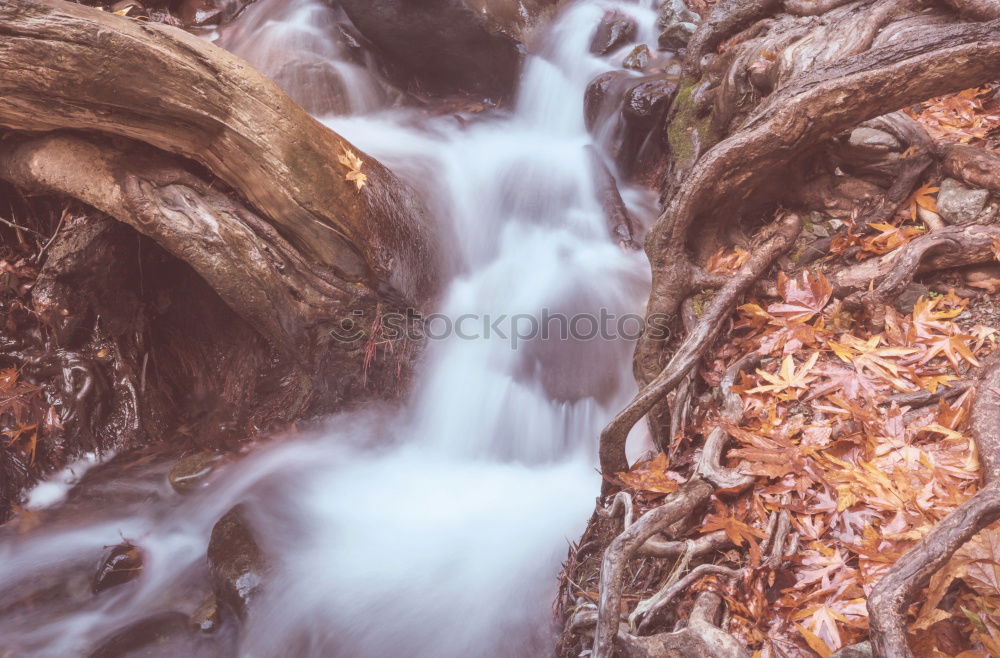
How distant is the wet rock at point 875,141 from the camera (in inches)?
118

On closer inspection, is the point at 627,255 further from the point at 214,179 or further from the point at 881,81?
the point at 214,179

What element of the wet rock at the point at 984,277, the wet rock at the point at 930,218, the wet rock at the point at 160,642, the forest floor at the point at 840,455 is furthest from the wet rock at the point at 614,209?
the wet rock at the point at 160,642

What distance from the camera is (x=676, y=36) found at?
24.4 ft

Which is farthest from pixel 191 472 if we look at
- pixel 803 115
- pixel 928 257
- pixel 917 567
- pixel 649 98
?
pixel 649 98

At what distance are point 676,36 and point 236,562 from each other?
8.51 metres

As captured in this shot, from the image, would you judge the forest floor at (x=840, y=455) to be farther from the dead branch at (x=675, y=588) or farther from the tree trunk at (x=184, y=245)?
the tree trunk at (x=184, y=245)

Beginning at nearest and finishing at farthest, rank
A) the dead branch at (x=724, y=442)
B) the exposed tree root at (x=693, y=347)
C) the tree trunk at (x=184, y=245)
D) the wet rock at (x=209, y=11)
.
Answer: the dead branch at (x=724, y=442) → the exposed tree root at (x=693, y=347) → the tree trunk at (x=184, y=245) → the wet rock at (x=209, y=11)

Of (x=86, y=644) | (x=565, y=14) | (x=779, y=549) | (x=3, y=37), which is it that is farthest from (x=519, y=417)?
(x=565, y=14)

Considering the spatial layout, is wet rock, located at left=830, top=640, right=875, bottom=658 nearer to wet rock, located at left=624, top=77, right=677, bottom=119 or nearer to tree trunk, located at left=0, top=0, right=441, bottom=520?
tree trunk, located at left=0, top=0, right=441, bottom=520

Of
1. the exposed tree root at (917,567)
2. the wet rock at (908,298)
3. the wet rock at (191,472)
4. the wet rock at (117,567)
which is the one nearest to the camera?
the exposed tree root at (917,567)

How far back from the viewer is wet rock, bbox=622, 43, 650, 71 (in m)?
7.40

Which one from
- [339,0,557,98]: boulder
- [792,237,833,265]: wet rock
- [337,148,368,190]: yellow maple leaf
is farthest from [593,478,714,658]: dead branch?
[339,0,557,98]: boulder

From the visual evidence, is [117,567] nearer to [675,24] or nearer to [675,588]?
[675,588]

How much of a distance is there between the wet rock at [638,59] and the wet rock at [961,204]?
552 centimetres
